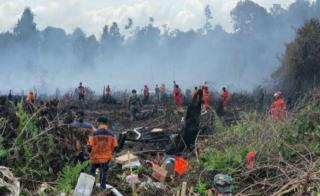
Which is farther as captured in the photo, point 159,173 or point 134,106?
point 134,106

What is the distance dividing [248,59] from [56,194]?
217ft

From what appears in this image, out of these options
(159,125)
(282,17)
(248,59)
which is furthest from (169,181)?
(282,17)

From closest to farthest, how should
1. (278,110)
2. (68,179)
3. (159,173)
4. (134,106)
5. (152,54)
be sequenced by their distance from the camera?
(68,179) → (159,173) → (278,110) → (134,106) → (152,54)

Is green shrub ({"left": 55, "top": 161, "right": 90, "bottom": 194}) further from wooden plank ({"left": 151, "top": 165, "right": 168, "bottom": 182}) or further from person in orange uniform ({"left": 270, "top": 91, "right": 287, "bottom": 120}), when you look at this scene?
person in orange uniform ({"left": 270, "top": 91, "right": 287, "bottom": 120})

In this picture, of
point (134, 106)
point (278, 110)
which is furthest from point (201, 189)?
point (134, 106)

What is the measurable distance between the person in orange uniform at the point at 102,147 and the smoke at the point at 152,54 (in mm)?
58040

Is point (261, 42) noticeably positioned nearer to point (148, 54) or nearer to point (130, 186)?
point (148, 54)

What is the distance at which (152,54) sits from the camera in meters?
89.2

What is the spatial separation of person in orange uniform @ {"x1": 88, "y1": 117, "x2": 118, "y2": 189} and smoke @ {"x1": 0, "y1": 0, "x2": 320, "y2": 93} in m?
58.0

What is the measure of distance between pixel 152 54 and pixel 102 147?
3175 inches

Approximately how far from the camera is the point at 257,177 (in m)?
9.06

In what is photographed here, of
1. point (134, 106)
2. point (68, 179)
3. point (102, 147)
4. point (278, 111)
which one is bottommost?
point (134, 106)

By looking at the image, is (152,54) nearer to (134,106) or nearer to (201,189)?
(134,106)

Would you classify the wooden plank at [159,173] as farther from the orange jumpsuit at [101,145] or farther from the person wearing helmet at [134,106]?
the person wearing helmet at [134,106]
